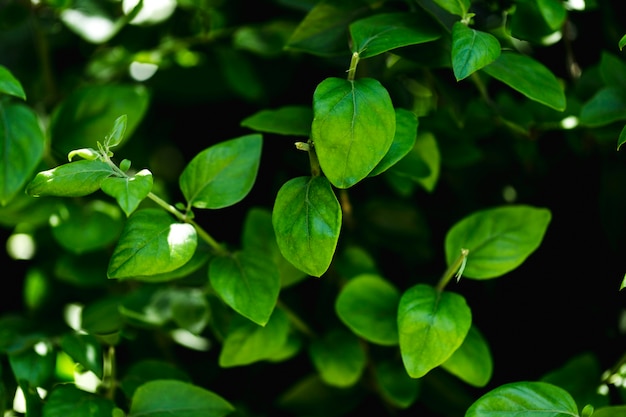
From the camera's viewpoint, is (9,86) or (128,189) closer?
(128,189)

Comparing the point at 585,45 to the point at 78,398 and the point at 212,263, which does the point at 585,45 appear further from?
the point at 78,398

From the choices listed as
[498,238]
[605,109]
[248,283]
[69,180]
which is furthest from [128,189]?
[605,109]

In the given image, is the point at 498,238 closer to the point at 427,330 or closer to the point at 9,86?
the point at 427,330

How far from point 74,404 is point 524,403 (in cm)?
41

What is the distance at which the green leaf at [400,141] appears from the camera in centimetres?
63

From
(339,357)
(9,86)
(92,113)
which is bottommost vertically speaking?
(339,357)

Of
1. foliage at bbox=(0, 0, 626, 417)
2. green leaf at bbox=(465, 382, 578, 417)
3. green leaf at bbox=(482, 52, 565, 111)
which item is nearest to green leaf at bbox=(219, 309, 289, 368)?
foliage at bbox=(0, 0, 626, 417)

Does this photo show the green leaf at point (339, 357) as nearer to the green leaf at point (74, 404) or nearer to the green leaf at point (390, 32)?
the green leaf at point (74, 404)

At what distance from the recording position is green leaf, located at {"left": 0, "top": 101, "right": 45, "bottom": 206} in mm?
761

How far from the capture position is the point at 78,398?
72 centimetres

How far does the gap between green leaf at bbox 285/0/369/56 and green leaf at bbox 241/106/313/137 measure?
0.25ft

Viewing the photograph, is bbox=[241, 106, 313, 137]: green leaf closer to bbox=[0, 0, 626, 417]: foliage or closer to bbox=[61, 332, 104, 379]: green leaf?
bbox=[0, 0, 626, 417]: foliage

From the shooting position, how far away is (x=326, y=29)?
0.79 m

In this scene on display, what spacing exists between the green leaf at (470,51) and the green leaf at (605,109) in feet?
0.56
